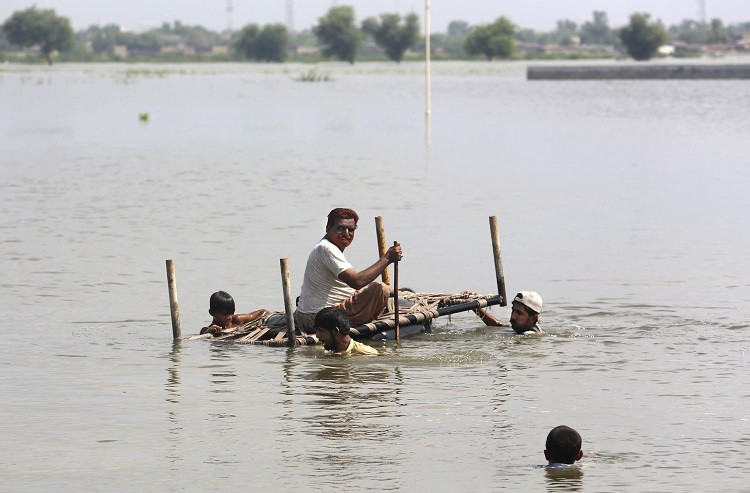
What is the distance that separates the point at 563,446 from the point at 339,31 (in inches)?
6355

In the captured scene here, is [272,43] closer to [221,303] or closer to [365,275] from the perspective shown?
[221,303]

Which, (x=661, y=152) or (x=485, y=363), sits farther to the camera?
(x=661, y=152)

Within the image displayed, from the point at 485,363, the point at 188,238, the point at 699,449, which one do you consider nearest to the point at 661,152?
the point at 188,238

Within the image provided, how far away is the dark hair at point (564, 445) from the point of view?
10.0 m

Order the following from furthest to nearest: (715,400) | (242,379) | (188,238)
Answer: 1. (188,238)
2. (242,379)
3. (715,400)

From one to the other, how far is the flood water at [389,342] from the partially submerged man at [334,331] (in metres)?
0.16

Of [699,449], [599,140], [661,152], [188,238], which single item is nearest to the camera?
[699,449]

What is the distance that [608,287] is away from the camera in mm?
18406

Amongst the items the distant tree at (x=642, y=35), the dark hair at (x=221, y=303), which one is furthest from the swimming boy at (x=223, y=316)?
the distant tree at (x=642, y=35)

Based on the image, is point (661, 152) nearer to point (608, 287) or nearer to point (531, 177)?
point (531, 177)

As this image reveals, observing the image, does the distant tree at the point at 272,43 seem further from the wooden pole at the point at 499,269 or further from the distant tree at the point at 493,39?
the wooden pole at the point at 499,269

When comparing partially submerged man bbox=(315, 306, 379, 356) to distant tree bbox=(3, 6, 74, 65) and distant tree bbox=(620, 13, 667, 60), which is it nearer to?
distant tree bbox=(620, 13, 667, 60)

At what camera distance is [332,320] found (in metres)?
13.5

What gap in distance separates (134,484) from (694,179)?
25806 mm
